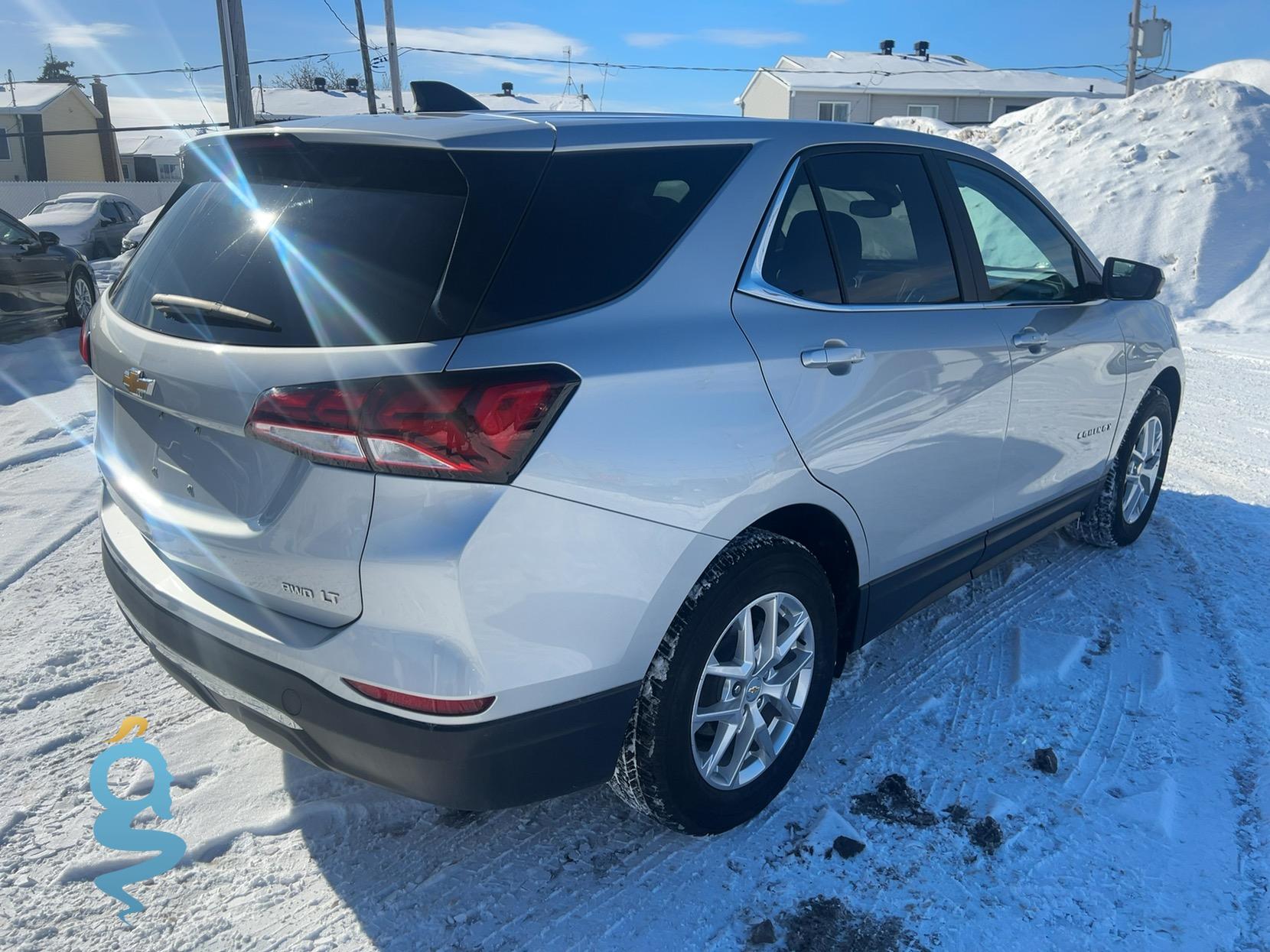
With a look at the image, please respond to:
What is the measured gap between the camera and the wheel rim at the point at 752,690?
2.54m

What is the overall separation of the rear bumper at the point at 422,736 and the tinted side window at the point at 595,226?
857mm

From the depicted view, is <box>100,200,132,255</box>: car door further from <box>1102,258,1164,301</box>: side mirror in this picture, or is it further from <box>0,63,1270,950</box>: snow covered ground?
<box>1102,258,1164,301</box>: side mirror

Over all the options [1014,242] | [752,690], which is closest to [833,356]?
[752,690]

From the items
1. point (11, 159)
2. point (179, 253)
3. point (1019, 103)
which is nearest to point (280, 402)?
point (179, 253)

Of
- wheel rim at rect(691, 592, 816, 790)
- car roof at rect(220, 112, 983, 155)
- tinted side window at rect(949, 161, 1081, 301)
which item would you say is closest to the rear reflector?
wheel rim at rect(691, 592, 816, 790)

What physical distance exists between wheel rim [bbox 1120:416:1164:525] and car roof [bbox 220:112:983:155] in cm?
262

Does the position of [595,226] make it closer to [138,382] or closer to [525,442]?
[525,442]

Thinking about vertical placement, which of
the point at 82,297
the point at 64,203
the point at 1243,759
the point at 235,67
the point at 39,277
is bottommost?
the point at 1243,759

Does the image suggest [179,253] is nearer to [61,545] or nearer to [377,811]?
[377,811]

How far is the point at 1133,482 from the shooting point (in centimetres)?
470

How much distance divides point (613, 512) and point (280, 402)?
732 millimetres

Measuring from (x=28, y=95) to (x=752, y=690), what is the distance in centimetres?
5167

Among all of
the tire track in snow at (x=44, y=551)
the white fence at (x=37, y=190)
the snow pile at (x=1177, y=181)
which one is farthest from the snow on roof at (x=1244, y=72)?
the white fence at (x=37, y=190)

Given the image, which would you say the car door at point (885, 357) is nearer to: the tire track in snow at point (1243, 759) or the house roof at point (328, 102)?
the tire track in snow at point (1243, 759)
